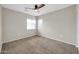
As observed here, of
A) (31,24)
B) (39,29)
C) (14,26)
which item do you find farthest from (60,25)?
(14,26)

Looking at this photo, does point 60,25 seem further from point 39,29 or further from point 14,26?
point 14,26

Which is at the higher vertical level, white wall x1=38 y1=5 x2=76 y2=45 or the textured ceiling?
the textured ceiling

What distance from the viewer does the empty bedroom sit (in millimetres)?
1254

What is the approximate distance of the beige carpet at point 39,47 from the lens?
50.4 inches

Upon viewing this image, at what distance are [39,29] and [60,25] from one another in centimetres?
37

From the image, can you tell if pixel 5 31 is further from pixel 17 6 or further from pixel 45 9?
pixel 45 9

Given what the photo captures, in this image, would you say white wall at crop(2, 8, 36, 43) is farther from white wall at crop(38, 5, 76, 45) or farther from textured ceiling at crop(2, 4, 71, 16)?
white wall at crop(38, 5, 76, 45)

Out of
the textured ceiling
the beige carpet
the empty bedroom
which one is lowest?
the beige carpet

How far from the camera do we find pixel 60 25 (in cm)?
134

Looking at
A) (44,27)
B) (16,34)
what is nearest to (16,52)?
(16,34)

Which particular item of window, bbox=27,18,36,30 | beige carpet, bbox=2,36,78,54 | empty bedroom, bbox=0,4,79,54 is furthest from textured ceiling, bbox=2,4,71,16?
beige carpet, bbox=2,36,78,54

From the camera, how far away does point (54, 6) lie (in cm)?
128

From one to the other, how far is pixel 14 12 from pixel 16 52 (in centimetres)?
66

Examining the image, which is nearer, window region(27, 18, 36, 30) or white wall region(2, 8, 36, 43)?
white wall region(2, 8, 36, 43)
